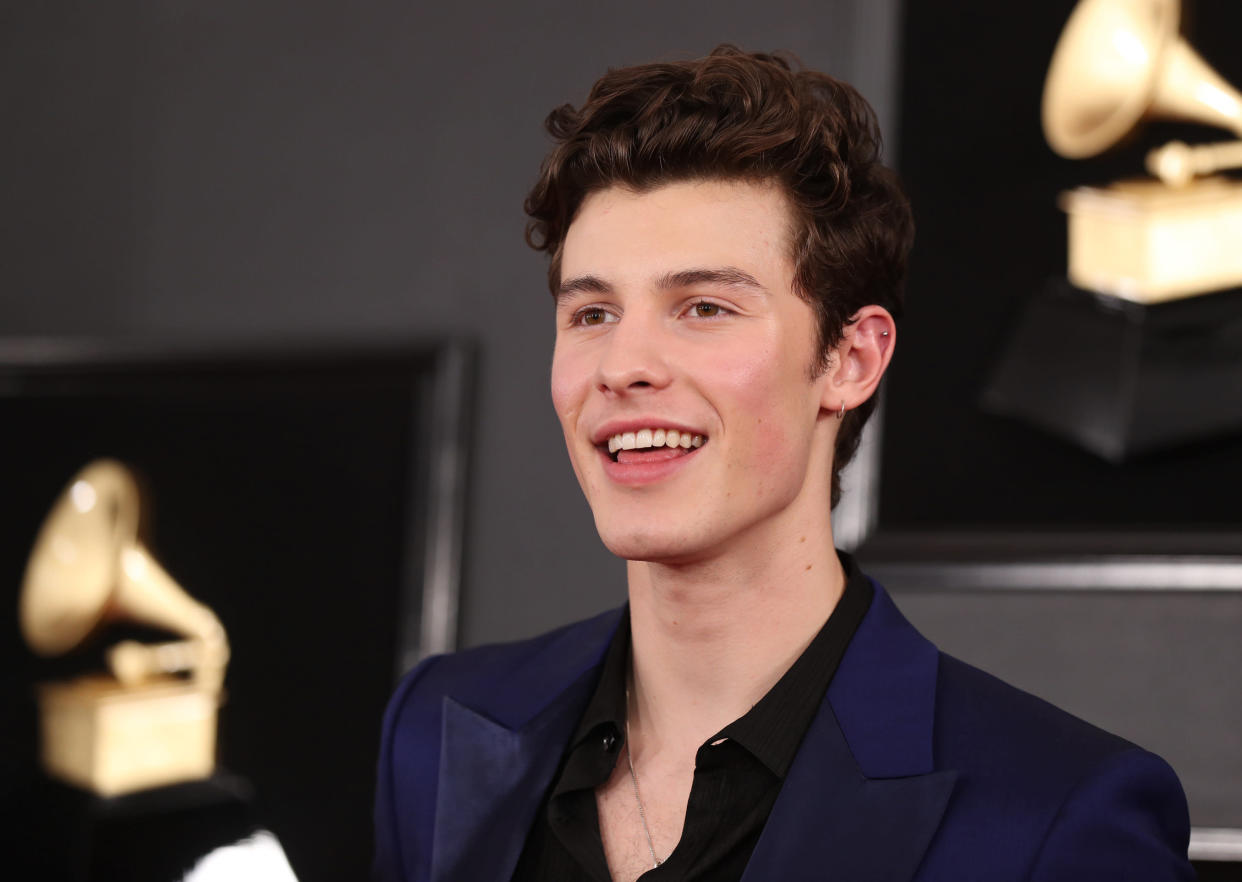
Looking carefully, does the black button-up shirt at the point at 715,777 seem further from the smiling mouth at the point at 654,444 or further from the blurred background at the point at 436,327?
the blurred background at the point at 436,327

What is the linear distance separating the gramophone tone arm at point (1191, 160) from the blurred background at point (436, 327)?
0.10 feet

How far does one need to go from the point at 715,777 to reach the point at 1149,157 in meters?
1.23

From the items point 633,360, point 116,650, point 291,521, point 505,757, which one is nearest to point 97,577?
point 116,650

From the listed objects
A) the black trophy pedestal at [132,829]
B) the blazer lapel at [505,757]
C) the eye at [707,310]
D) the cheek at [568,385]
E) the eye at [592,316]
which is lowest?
the black trophy pedestal at [132,829]

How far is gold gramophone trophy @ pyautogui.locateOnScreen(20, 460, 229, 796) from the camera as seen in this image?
239 centimetres

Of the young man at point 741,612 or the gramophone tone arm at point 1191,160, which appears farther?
the gramophone tone arm at point 1191,160

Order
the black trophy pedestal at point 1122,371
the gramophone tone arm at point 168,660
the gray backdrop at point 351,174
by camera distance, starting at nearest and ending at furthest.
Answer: the black trophy pedestal at point 1122,371, the gray backdrop at point 351,174, the gramophone tone arm at point 168,660

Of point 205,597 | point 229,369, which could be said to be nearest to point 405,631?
point 205,597

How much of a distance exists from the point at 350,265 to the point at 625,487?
4.41ft

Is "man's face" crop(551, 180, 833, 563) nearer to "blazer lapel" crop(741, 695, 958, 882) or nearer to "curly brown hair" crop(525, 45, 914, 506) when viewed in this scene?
"curly brown hair" crop(525, 45, 914, 506)

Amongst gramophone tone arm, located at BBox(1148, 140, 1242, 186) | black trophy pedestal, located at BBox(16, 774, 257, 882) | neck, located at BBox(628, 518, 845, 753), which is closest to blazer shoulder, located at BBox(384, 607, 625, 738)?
neck, located at BBox(628, 518, 845, 753)

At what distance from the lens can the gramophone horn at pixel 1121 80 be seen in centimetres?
192

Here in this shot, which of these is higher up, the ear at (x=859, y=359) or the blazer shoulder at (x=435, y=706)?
the ear at (x=859, y=359)

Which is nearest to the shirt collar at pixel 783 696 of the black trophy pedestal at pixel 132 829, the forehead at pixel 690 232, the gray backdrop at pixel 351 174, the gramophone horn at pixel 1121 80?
the forehead at pixel 690 232
